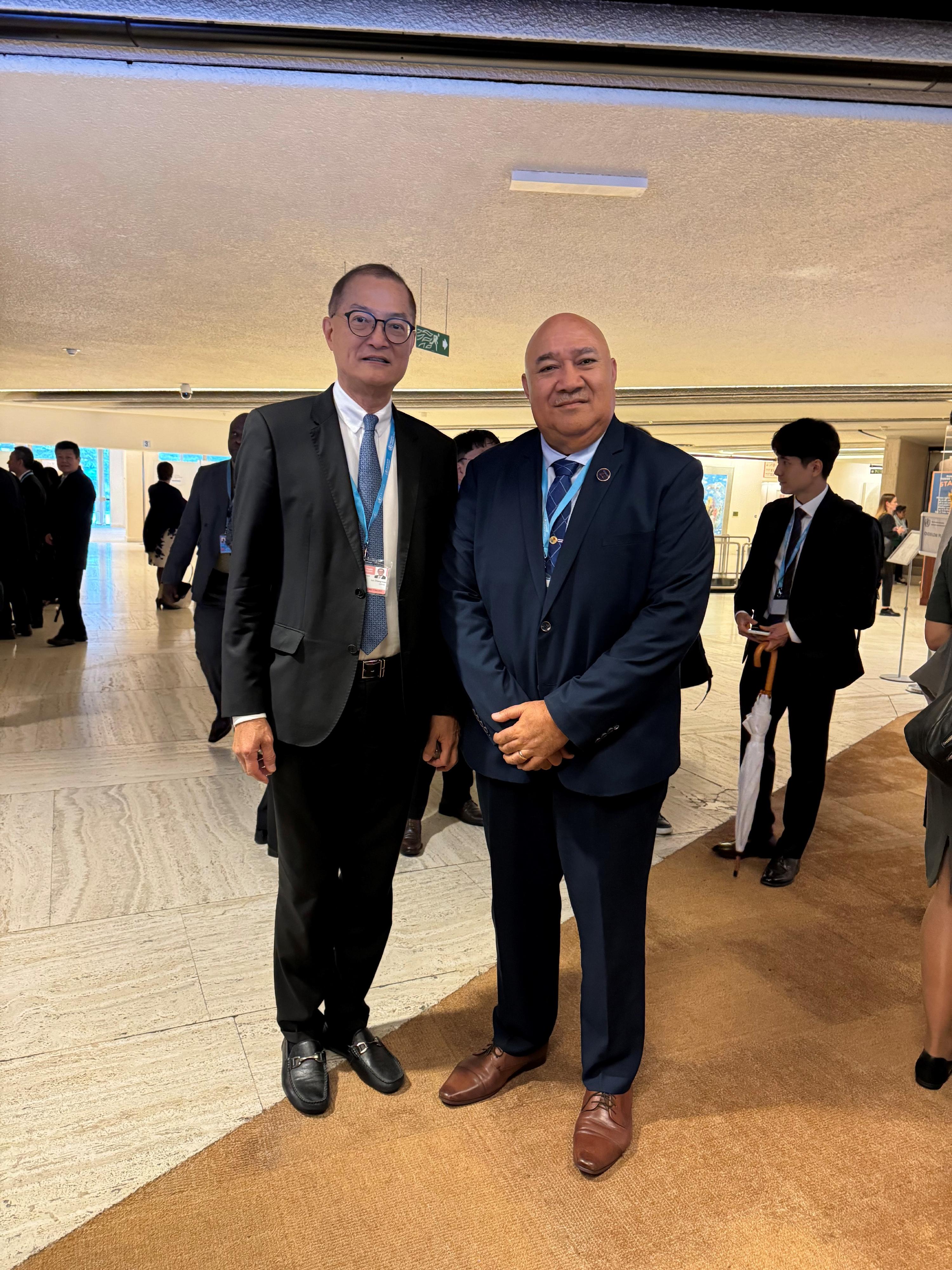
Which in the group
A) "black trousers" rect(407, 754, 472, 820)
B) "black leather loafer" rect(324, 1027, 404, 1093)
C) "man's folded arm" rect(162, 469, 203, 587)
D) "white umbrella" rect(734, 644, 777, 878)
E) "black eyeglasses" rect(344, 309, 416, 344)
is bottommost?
"black leather loafer" rect(324, 1027, 404, 1093)

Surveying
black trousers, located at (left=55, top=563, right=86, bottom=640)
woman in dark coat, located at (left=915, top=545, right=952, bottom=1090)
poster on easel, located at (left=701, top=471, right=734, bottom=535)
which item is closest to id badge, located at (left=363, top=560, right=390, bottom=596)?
woman in dark coat, located at (left=915, top=545, right=952, bottom=1090)

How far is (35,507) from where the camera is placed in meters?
8.98

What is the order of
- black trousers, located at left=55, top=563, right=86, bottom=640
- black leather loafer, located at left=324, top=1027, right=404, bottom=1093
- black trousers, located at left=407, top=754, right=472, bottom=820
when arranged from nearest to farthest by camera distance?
black leather loafer, located at left=324, top=1027, right=404, bottom=1093 → black trousers, located at left=407, top=754, right=472, bottom=820 → black trousers, located at left=55, top=563, right=86, bottom=640

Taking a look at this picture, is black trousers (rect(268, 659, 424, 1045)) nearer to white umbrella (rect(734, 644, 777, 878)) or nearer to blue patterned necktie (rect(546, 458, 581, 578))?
blue patterned necktie (rect(546, 458, 581, 578))

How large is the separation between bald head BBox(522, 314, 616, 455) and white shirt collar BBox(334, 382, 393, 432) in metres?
0.36

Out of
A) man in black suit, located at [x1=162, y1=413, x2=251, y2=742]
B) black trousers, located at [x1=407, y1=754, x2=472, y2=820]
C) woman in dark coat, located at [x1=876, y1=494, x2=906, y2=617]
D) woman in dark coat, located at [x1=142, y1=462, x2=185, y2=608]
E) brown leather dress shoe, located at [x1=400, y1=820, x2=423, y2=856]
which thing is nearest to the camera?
brown leather dress shoe, located at [x1=400, y1=820, x2=423, y2=856]

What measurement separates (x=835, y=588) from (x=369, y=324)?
217cm

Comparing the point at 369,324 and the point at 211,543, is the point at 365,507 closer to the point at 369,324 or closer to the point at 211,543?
the point at 369,324

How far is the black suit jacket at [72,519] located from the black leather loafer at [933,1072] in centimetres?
778

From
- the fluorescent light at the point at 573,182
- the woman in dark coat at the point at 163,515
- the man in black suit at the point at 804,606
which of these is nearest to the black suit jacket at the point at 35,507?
the woman in dark coat at the point at 163,515

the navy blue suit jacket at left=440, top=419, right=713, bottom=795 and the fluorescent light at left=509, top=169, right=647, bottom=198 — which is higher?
the fluorescent light at left=509, top=169, right=647, bottom=198

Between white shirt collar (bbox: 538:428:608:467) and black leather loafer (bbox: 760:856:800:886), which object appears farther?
black leather loafer (bbox: 760:856:800:886)

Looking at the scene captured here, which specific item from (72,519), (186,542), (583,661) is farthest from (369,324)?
(72,519)

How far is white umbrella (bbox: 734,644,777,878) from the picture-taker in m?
3.23
